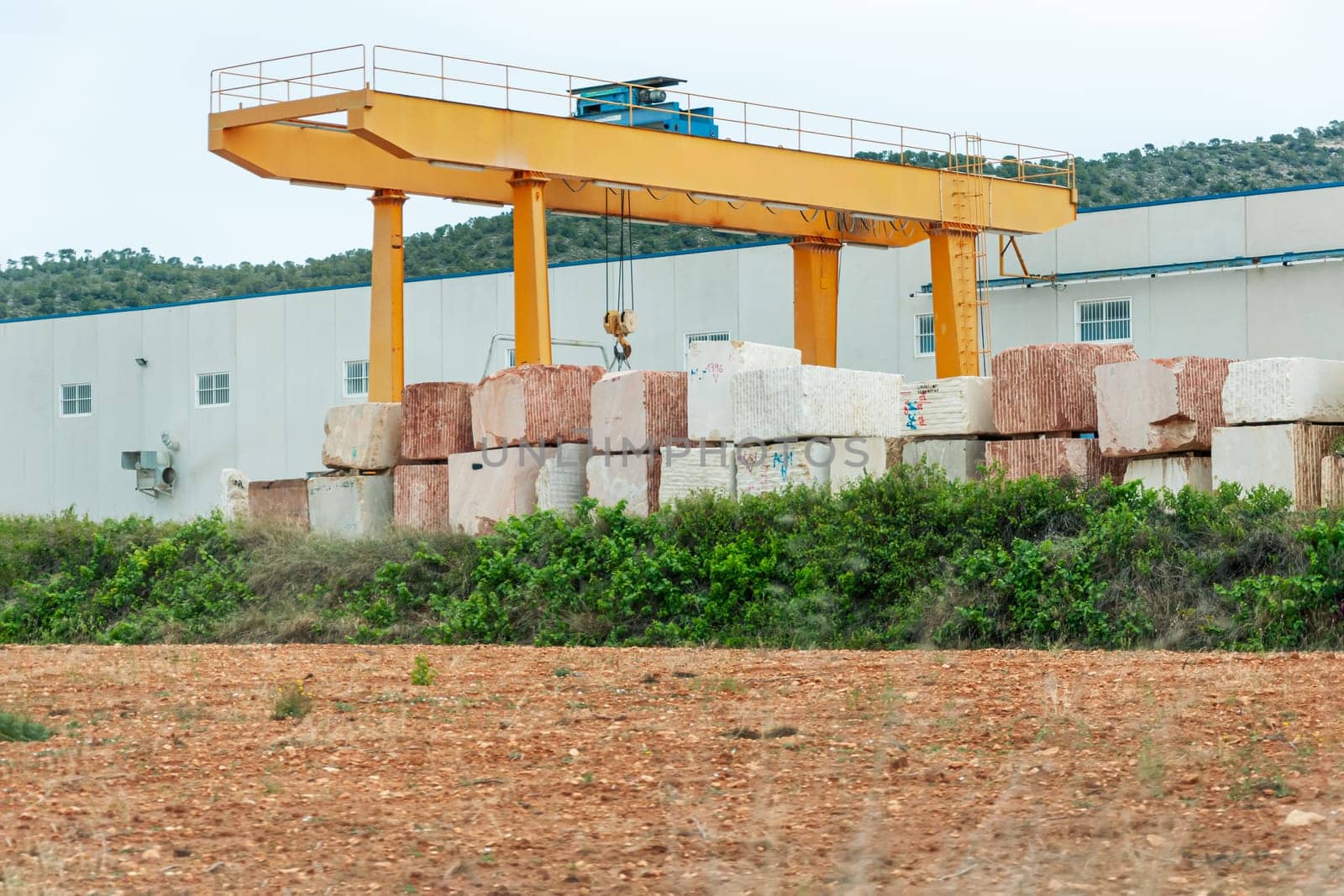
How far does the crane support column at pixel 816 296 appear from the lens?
A: 2530 centimetres

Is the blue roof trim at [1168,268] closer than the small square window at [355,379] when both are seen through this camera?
Yes

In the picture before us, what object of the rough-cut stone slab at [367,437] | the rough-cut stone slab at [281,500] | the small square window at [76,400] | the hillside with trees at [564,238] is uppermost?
the hillside with trees at [564,238]

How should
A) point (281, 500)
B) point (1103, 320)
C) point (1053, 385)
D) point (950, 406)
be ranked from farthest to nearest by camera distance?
point (1103, 320) < point (281, 500) < point (950, 406) < point (1053, 385)

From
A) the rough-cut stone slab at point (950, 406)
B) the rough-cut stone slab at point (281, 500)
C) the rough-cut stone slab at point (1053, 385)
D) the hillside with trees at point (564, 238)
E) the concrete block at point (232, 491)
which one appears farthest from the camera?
the hillside with trees at point (564, 238)

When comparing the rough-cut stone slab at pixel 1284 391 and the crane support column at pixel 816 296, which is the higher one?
the crane support column at pixel 816 296

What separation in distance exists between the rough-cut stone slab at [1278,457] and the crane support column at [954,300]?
10.5 m

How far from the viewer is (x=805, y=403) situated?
14703 millimetres

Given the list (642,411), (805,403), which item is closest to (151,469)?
(642,411)

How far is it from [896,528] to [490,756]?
7.31 meters

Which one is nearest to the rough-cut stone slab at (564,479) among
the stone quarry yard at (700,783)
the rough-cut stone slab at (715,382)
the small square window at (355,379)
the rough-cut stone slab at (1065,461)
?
the rough-cut stone slab at (715,382)

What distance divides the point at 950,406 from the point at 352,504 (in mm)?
7138

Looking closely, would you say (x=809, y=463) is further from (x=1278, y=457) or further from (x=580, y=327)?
(x=580, y=327)

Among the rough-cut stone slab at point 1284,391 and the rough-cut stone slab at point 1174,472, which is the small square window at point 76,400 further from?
the rough-cut stone slab at point 1284,391

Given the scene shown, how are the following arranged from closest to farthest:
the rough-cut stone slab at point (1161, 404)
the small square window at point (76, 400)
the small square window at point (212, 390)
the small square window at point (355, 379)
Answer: the rough-cut stone slab at point (1161, 404) < the small square window at point (355, 379) < the small square window at point (212, 390) < the small square window at point (76, 400)
